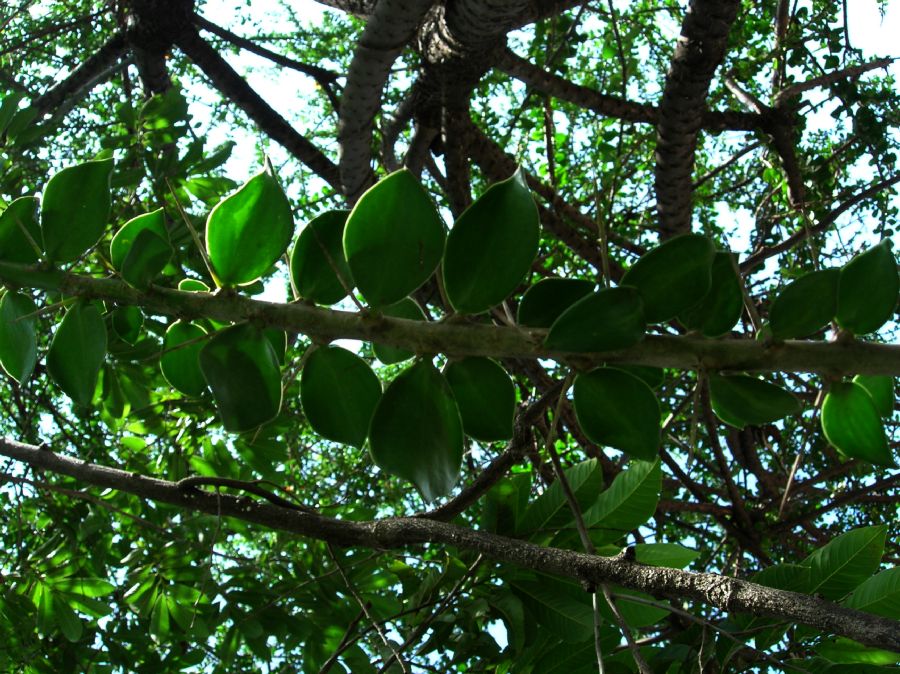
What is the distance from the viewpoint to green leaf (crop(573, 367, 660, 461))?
0.66 m

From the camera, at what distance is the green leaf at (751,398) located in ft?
2.14

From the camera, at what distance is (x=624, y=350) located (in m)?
0.62

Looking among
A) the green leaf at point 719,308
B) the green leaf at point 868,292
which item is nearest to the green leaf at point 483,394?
the green leaf at point 719,308

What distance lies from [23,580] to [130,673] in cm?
41

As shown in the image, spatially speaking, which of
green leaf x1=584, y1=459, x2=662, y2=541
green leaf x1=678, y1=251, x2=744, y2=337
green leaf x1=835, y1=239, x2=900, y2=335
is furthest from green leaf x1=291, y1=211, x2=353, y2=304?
green leaf x1=584, y1=459, x2=662, y2=541

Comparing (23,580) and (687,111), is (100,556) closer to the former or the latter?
(23,580)

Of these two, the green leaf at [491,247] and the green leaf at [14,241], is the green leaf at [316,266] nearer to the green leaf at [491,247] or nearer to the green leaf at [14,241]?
the green leaf at [491,247]

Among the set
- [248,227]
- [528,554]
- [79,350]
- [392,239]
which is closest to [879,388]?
[528,554]

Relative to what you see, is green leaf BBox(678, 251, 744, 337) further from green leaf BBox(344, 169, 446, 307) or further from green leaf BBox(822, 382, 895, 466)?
green leaf BBox(344, 169, 446, 307)

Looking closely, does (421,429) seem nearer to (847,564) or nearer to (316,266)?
(316,266)

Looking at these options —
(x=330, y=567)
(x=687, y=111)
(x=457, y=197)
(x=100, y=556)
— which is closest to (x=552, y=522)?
(x=330, y=567)

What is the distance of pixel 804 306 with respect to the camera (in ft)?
2.04

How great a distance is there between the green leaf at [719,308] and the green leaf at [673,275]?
0.04 metres

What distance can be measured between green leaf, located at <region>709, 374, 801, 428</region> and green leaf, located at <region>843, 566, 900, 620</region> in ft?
1.09
